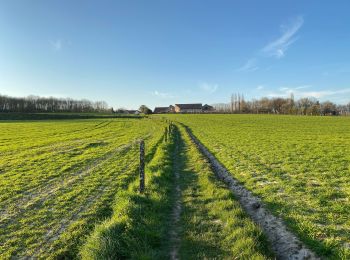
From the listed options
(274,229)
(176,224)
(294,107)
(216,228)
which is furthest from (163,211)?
(294,107)

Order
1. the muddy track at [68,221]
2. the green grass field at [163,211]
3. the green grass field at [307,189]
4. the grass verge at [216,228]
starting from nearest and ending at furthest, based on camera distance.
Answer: the grass verge at [216,228], the green grass field at [163,211], the muddy track at [68,221], the green grass field at [307,189]

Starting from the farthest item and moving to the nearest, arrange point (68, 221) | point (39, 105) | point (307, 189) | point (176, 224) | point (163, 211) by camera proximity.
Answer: point (39, 105) < point (307, 189) < point (163, 211) < point (68, 221) < point (176, 224)

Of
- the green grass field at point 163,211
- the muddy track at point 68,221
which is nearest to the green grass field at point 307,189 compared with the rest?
the green grass field at point 163,211

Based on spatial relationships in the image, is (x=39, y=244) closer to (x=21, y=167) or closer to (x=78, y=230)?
(x=78, y=230)

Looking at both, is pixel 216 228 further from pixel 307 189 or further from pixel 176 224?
pixel 307 189

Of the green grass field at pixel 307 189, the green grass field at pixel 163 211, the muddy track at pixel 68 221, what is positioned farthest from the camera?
the green grass field at pixel 307 189

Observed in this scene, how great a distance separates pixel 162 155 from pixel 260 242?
13.8 m

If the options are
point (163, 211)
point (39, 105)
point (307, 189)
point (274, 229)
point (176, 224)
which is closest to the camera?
point (274, 229)

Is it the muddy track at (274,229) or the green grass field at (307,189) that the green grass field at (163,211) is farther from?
the muddy track at (274,229)

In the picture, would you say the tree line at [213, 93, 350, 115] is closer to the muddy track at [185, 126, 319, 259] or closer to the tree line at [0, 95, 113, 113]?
the tree line at [0, 95, 113, 113]

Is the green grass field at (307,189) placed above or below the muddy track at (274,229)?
above

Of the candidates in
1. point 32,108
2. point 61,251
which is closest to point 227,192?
point 61,251

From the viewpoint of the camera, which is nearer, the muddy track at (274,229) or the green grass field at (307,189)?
the muddy track at (274,229)

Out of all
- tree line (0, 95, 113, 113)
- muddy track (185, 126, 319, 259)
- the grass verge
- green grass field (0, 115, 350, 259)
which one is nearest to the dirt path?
green grass field (0, 115, 350, 259)
